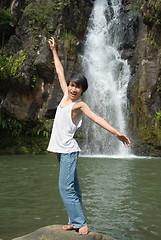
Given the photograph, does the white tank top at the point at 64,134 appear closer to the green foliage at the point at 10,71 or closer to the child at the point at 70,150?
the child at the point at 70,150

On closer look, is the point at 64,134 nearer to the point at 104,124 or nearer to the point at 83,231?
the point at 104,124

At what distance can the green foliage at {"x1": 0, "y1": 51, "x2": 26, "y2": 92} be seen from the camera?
15.7 m

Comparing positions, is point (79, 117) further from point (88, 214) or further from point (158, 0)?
point (158, 0)

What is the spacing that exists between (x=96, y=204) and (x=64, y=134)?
226cm

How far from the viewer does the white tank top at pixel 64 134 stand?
316cm

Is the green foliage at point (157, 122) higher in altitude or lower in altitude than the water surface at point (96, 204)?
higher

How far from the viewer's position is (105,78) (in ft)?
58.1

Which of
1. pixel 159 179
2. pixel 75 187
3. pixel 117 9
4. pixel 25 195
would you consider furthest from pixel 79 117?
pixel 117 9

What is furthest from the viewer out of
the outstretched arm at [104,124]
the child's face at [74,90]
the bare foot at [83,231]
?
the child's face at [74,90]

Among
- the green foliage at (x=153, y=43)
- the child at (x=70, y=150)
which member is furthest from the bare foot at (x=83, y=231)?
the green foliage at (x=153, y=43)

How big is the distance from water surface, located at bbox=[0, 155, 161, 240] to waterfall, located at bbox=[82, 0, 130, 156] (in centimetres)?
813

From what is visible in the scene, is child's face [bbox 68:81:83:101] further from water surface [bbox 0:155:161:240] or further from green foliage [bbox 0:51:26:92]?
green foliage [bbox 0:51:26:92]

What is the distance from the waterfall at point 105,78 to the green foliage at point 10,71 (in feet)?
12.9

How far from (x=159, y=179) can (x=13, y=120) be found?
11178 millimetres
